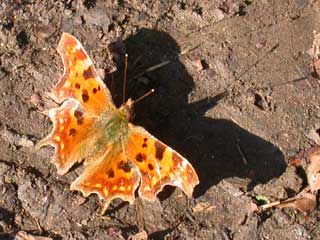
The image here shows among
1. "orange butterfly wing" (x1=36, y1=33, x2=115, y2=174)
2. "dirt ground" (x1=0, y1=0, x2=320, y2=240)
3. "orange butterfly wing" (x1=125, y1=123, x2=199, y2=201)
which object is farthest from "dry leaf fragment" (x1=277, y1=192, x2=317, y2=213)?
"orange butterfly wing" (x1=36, y1=33, x2=115, y2=174)

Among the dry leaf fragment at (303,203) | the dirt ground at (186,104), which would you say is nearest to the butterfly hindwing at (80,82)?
the dirt ground at (186,104)

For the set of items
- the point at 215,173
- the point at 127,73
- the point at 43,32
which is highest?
the point at 43,32

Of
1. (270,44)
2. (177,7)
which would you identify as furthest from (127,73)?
(270,44)

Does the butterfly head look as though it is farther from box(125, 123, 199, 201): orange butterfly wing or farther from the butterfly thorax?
box(125, 123, 199, 201): orange butterfly wing

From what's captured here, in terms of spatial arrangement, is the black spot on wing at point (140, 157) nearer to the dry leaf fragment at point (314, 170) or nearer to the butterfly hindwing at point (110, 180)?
the butterfly hindwing at point (110, 180)

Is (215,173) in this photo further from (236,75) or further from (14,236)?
(14,236)
